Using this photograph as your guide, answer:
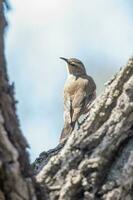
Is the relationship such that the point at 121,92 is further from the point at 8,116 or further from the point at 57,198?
the point at 8,116

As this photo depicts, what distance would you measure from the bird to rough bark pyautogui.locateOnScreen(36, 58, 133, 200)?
188 inches

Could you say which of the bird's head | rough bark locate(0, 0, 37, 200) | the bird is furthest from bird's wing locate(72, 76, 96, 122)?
rough bark locate(0, 0, 37, 200)

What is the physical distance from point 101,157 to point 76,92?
710 centimetres

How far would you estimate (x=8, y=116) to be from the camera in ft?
8.20

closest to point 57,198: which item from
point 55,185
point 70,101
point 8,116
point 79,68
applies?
point 55,185

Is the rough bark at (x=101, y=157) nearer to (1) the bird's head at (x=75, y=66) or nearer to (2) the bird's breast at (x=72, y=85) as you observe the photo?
(2) the bird's breast at (x=72, y=85)

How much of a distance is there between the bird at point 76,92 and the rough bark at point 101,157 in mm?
4774

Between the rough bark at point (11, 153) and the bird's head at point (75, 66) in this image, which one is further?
the bird's head at point (75, 66)

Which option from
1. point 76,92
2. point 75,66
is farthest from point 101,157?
point 75,66

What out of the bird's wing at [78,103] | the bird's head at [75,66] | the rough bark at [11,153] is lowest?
the bird's wing at [78,103]

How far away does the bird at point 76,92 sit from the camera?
9.19 meters

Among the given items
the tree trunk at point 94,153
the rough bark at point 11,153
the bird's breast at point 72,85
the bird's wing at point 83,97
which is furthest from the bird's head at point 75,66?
the rough bark at point 11,153

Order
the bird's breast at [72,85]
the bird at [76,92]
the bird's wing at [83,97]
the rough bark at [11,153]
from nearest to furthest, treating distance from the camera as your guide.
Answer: the rough bark at [11,153] → the bird at [76,92] → the bird's wing at [83,97] → the bird's breast at [72,85]

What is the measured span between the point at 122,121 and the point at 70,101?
6.61 metres
